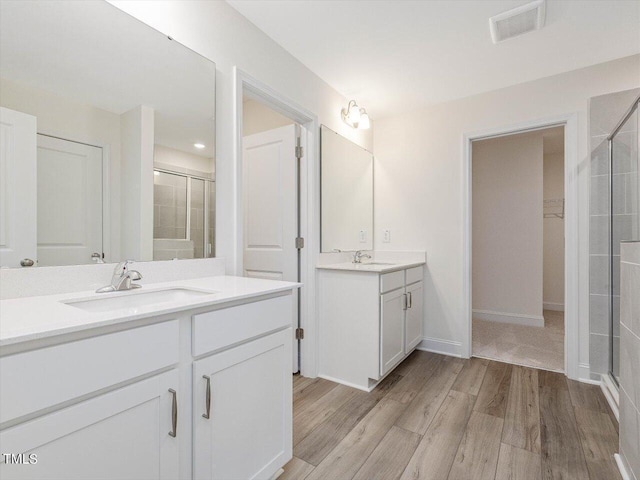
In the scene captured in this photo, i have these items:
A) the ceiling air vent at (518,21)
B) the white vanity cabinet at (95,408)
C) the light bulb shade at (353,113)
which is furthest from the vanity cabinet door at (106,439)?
the light bulb shade at (353,113)

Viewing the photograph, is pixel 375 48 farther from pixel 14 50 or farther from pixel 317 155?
pixel 14 50

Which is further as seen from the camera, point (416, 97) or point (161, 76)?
point (416, 97)

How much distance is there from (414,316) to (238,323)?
2.05 metres

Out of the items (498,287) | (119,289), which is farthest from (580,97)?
(119,289)

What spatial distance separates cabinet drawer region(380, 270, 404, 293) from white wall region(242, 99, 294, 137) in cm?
163

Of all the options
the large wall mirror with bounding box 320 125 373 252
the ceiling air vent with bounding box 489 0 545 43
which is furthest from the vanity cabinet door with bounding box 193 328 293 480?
the ceiling air vent with bounding box 489 0 545 43

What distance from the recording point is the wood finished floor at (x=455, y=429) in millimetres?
1477

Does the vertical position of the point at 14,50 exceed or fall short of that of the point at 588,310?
it exceeds it

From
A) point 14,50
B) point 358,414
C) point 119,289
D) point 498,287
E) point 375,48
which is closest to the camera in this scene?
point 14,50

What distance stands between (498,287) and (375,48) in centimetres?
334

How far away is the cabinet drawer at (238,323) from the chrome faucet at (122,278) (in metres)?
0.42

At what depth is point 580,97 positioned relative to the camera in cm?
243

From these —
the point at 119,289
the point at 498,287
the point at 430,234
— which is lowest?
the point at 498,287

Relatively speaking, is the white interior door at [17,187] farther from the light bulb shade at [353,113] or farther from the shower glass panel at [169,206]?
the light bulb shade at [353,113]
